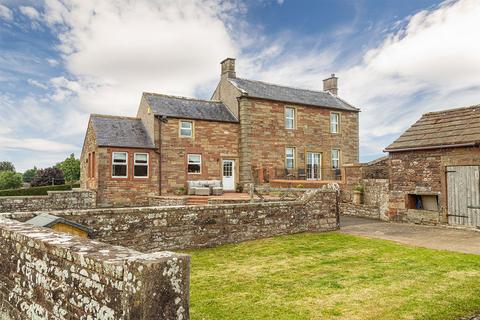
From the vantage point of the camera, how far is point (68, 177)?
166 ft

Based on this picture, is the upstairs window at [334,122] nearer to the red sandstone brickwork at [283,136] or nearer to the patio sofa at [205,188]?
the red sandstone brickwork at [283,136]

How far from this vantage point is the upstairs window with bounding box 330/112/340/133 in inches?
1180

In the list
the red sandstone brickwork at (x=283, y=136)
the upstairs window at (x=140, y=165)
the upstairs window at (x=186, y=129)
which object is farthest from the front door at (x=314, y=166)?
the upstairs window at (x=140, y=165)

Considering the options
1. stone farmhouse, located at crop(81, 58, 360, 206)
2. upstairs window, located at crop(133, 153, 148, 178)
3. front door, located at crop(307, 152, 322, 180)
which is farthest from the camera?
front door, located at crop(307, 152, 322, 180)

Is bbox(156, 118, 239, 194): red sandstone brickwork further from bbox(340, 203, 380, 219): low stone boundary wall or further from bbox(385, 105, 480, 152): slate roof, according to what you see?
bbox(385, 105, 480, 152): slate roof

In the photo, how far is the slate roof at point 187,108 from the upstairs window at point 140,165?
301 centimetres

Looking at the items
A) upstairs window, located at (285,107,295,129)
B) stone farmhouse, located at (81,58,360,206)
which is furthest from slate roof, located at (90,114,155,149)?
upstairs window, located at (285,107,295,129)

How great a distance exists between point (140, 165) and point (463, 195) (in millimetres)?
18124

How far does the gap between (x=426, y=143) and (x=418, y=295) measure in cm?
1058

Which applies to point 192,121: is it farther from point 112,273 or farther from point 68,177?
point 68,177

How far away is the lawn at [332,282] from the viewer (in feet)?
17.2

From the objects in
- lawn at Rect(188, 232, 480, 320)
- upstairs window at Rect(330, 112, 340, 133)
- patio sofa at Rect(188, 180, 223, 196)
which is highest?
upstairs window at Rect(330, 112, 340, 133)

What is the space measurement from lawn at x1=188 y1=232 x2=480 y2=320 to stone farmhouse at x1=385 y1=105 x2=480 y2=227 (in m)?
5.49

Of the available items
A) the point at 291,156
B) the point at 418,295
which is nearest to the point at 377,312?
the point at 418,295
